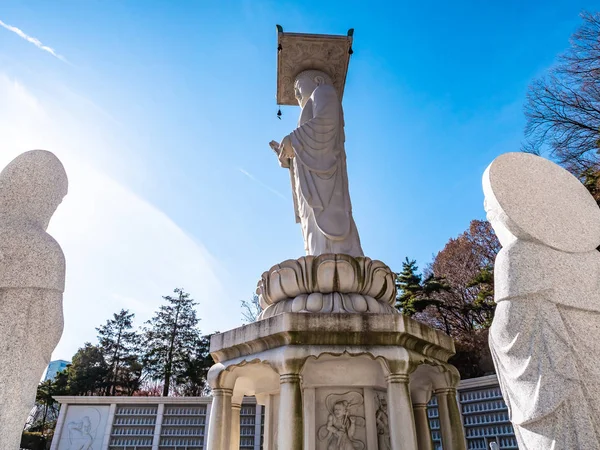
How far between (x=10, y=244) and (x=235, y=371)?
2.96m

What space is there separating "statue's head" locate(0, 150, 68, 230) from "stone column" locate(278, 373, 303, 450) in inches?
102

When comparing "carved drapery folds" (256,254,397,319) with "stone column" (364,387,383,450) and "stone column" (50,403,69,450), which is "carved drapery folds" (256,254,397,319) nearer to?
"stone column" (364,387,383,450)

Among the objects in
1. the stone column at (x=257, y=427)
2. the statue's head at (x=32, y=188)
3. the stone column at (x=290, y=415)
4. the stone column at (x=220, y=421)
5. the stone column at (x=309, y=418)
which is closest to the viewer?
the statue's head at (x=32, y=188)

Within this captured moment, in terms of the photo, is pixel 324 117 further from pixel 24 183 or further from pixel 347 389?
pixel 24 183

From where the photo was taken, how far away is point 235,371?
4.96 metres

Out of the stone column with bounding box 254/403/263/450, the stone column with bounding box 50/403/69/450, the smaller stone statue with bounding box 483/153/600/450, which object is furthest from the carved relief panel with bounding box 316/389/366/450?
the stone column with bounding box 50/403/69/450

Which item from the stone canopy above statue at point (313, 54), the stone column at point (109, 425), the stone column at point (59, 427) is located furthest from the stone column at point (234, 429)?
the stone column at point (59, 427)

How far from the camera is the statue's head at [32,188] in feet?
9.96

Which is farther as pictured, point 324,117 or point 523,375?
point 324,117

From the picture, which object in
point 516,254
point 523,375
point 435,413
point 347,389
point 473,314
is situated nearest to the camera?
point 523,375

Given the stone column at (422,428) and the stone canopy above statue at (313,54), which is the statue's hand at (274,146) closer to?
the stone canopy above statue at (313,54)

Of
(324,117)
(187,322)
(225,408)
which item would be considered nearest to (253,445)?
(225,408)

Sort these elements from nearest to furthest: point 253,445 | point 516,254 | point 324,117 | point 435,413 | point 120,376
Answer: point 516,254 < point 324,117 < point 435,413 < point 253,445 < point 120,376

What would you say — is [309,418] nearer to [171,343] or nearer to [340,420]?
[340,420]
